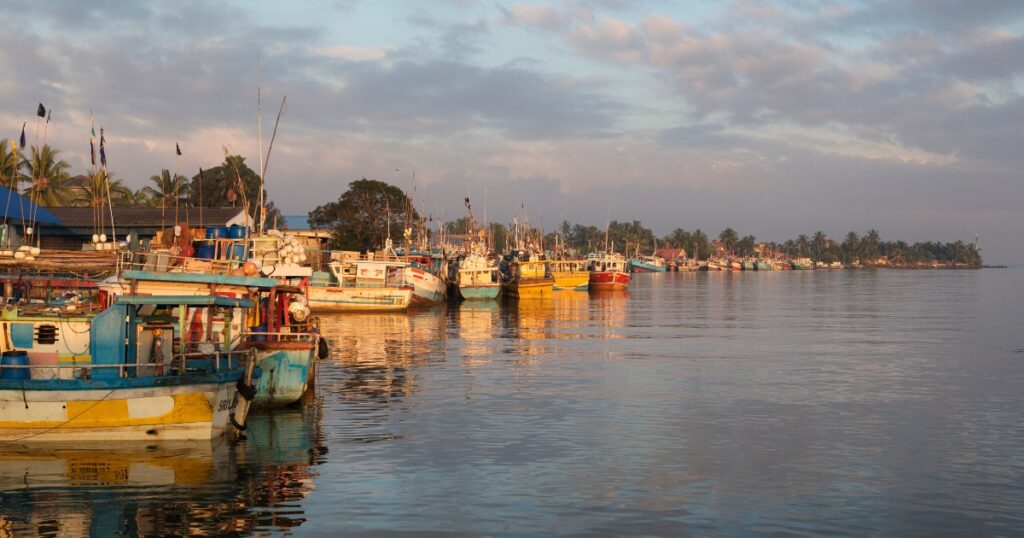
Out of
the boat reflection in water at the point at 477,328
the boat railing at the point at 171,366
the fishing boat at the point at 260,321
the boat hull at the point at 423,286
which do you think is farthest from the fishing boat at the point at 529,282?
the boat railing at the point at 171,366

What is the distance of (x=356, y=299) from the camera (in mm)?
68500

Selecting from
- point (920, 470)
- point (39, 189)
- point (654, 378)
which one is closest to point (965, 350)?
point (654, 378)

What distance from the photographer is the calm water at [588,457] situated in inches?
664

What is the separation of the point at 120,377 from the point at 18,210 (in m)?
42.8

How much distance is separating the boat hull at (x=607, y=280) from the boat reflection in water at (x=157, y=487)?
276 ft

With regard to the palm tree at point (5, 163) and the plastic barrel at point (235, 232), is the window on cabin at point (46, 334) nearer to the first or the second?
the plastic barrel at point (235, 232)

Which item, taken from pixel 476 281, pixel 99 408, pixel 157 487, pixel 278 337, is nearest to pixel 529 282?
pixel 476 281

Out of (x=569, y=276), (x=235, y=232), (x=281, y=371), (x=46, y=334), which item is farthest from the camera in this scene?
(x=569, y=276)

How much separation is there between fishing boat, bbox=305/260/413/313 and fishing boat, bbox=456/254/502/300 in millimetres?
14473

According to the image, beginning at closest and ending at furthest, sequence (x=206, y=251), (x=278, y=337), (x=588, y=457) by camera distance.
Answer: (x=588, y=457) < (x=278, y=337) < (x=206, y=251)

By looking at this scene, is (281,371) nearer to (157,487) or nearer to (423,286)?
(157,487)

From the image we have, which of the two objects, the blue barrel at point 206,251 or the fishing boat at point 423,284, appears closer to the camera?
the blue barrel at point 206,251

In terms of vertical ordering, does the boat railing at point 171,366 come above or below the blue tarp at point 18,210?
below

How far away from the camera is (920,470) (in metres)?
20.7
